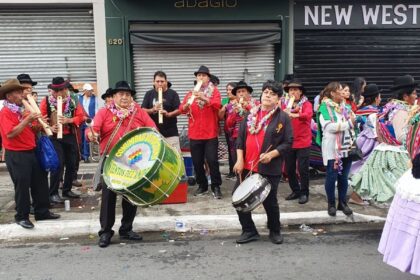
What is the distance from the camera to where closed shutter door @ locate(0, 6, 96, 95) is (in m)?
9.94

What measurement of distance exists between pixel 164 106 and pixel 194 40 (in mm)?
3306

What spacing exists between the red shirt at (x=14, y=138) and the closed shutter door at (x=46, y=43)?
4.90 m

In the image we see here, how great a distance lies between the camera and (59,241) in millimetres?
5559

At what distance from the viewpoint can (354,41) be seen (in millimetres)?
10719

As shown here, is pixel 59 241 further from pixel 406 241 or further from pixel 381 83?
pixel 381 83

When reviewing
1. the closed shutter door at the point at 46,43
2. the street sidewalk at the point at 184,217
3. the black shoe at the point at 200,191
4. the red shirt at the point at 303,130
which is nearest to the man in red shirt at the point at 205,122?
the black shoe at the point at 200,191

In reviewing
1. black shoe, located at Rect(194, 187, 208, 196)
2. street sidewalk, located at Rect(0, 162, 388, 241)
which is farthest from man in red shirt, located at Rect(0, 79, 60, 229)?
black shoe, located at Rect(194, 187, 208, 196)

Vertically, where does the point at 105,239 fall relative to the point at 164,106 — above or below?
below

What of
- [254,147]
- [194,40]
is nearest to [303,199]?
[254,147]

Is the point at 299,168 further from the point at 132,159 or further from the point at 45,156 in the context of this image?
the point at 45,156

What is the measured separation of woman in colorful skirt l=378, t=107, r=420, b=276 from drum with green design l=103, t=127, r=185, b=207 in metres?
2.13

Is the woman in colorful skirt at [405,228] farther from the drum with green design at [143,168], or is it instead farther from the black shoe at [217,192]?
the black shoe at [217,192]

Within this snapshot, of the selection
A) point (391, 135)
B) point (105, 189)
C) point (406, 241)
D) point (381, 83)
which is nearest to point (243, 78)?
point (381, 83)

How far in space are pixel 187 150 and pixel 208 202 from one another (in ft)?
3.99
